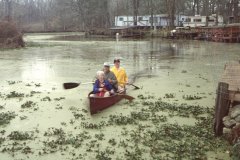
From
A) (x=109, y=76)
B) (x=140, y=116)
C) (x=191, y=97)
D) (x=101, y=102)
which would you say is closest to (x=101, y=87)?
(x=101, y=102)

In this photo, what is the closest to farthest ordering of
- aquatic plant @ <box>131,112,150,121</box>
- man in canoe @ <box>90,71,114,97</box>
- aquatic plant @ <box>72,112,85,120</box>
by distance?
aquatic plant @ <box>131,112,150,121</box> → aquatic plant @ <box>72,112,85,120</box> → man in canoe @ <box>90,71,114,97</box>

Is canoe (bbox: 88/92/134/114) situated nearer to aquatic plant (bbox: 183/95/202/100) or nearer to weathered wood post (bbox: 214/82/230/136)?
aquatic plant (bbox: 183/95/202/100)

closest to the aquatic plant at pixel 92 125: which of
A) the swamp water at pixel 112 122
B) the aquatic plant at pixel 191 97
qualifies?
the swamp water at pixel 112 122

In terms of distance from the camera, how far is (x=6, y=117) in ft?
32.0

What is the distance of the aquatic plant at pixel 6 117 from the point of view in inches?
366

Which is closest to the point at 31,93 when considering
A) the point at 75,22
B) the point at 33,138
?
the point at 33,138

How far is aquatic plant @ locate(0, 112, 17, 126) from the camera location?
30.5ft

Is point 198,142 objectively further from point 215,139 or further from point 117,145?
point 117,145

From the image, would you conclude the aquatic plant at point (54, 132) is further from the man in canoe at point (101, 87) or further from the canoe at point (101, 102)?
the man in canoe at point (101, 87)

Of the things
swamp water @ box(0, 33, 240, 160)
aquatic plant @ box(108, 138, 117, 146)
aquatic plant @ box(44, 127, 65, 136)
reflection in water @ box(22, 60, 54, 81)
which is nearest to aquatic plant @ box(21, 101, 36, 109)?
swamp water @ box(0, 33, 240, 160)

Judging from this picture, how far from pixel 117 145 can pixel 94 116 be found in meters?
2.37

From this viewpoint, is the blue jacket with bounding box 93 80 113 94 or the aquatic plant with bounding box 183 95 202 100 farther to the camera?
the aquatic plant with bounding box 183 95 202 100

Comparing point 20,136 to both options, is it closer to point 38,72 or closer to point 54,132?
point 54,132

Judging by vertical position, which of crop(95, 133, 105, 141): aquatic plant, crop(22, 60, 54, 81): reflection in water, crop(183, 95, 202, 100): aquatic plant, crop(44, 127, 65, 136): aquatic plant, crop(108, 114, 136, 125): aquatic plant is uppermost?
crop(22, 60, 54, 81): reflection in water
